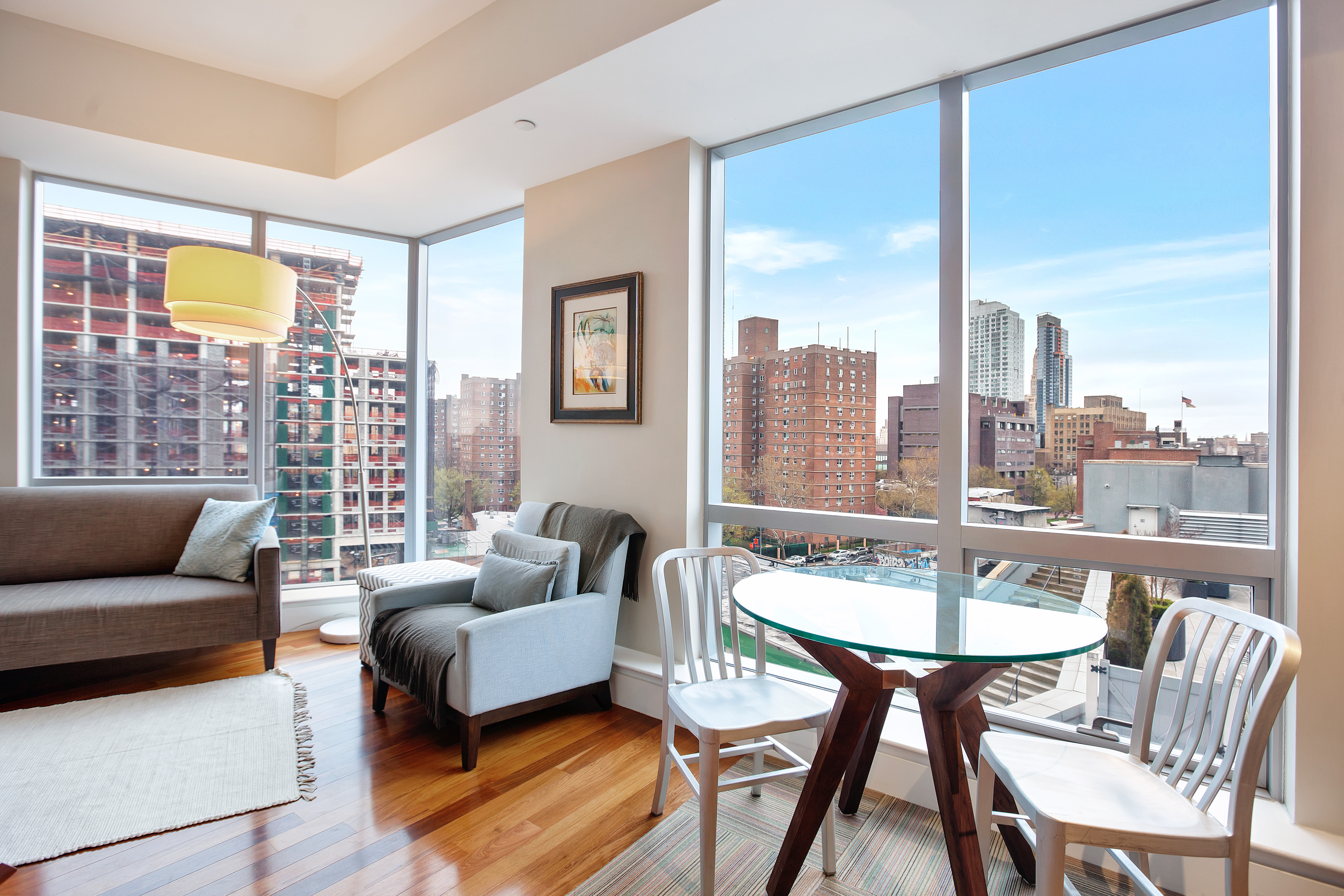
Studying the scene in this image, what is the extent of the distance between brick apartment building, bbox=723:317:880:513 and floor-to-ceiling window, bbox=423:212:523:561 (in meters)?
1.45

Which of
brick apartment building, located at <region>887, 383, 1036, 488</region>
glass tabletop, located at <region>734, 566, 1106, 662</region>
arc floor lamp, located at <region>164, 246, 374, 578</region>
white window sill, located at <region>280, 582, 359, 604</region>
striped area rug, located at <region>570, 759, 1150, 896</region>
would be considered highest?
arc floor lamp, located at <region>164, 246, 374, 578</region>

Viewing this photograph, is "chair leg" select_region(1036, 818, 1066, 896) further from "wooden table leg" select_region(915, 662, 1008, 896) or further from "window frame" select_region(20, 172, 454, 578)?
"window frame" select_region(20, 172, 454, 578)

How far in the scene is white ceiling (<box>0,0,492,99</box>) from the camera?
9.32ft

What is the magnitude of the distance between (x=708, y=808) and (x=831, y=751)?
36 centimetres

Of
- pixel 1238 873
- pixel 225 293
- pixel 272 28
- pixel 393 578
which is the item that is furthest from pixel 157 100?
pixel 1238 873

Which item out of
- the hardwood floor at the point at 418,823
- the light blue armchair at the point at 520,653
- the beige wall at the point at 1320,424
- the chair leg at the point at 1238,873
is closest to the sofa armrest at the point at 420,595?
the light blue armchair at the point at 520,653

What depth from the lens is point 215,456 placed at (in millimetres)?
3992

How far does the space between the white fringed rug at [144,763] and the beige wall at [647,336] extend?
1.50 metres

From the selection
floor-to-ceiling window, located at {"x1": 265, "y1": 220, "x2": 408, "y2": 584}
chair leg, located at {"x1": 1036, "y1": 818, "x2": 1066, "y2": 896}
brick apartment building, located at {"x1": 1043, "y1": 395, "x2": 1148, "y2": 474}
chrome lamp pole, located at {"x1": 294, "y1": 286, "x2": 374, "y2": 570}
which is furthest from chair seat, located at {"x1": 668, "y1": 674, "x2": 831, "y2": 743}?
floor-to-ceiling window, located at {"x1": 265, "y1": 220, "x2": 408, "y2": 584}

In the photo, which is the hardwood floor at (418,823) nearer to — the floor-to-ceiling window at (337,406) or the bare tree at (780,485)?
the bare tree at (780,485)

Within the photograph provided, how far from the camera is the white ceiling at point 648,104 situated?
2.10 metres

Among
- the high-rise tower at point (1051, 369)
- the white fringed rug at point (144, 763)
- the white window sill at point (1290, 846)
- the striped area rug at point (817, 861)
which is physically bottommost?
the striped area rug at point (817, 861)

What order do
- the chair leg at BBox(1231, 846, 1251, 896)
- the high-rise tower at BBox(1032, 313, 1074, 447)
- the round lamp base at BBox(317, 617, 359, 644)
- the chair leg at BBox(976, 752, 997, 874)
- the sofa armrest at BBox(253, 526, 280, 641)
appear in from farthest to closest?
the round lamp base at BBox(317, 617, 359, 644) → the sofa armrest at BBox(253, 526, 280, 641) → the high-rise tower at BBox(1032, 313, 1074, 447) → the chair leg at BBox(976, 752, 997, 874) → the chair leg at BBox(1231, 846, 1251, 896)

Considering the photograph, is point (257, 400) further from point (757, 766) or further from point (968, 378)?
point (968, 378)
